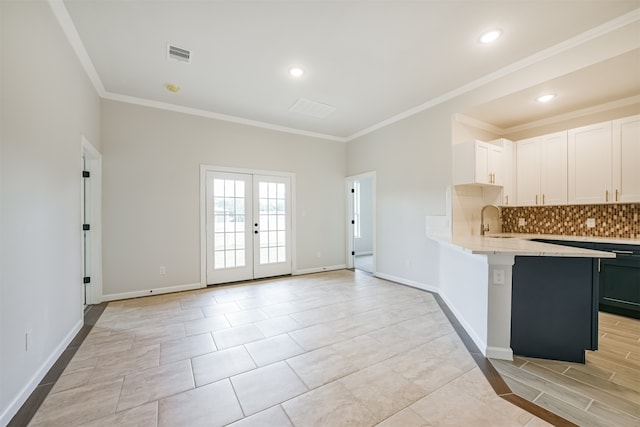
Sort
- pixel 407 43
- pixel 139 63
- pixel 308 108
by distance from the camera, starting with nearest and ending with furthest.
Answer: pixel 407 43
pixel 139 63
pixel 308 108

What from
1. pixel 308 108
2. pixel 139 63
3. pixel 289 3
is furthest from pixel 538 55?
pixel 139 63

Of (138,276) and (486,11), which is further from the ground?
(486,11)

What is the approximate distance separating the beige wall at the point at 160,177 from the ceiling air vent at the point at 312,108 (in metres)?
0.95

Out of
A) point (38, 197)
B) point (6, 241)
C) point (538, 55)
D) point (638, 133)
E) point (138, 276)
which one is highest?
point (538, 55)

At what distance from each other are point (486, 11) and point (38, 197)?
12.6 feet

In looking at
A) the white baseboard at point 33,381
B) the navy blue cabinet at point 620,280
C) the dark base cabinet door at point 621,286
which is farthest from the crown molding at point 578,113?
the white baseboard at point 33,381

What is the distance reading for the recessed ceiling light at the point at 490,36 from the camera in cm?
248

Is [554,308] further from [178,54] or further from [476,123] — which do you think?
[178,54]

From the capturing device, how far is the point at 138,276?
396 cm

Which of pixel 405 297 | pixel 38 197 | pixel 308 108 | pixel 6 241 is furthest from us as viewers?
pixel 308 108

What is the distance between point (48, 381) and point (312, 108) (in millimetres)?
4198

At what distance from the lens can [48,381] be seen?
1962mm

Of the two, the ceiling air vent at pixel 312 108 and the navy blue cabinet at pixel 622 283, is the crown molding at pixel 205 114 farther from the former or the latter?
the navy blue cabinet at pixel 622 283

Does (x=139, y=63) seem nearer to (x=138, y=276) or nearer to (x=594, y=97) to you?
(x=138, y=276)
